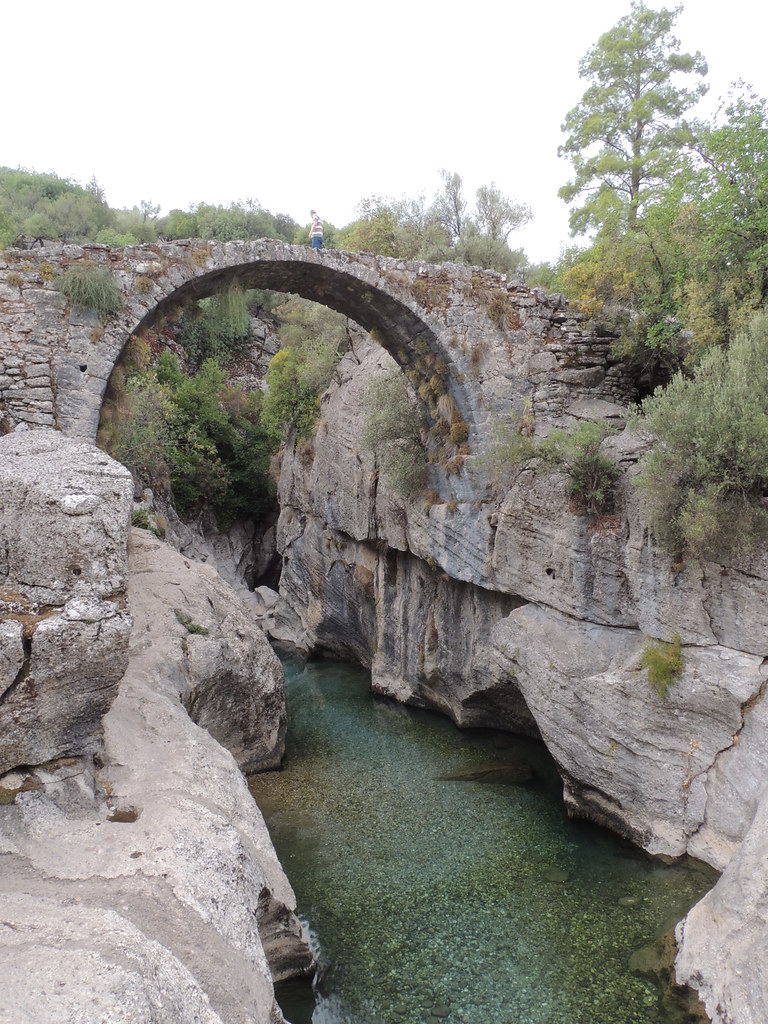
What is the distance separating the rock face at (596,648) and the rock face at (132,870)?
132 inches

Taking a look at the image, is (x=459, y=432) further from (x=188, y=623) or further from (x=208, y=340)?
(x=208, y=340)

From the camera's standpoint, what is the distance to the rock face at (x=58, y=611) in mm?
3611

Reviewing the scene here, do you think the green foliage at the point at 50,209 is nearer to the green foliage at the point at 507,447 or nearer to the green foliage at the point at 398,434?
the green foliage at the point at 398,434

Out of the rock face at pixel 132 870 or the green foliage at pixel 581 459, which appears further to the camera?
the green foliage at pixel 581 459

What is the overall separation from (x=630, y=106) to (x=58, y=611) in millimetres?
16640

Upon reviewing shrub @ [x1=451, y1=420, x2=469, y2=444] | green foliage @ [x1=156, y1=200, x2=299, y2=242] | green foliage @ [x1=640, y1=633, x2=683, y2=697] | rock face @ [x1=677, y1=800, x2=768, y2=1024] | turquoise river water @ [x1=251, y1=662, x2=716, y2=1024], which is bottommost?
turquoise river water @ [x1=251, y1=662, x2=716, y2=1024]

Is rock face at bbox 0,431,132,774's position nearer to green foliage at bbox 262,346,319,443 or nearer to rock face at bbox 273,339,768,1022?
rock face at bbox 273,339,768,1022

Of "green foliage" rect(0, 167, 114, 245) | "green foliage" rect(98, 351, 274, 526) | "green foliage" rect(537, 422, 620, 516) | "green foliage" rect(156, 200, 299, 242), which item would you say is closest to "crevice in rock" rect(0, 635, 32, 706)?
"green foliage" rect(537, 422, 620, 516)

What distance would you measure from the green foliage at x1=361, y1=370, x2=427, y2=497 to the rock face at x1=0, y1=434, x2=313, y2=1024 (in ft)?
19.8

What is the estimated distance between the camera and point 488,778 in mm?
8773

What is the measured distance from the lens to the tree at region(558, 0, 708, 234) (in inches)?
562

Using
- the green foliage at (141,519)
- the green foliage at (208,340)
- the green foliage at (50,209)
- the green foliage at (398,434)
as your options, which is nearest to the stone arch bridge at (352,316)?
the green foliage at (398,434)

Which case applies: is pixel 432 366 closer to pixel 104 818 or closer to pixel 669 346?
pixel 669 346

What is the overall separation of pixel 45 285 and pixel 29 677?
6.06 m
